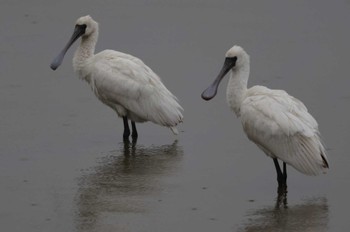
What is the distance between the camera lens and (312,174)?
10.2 metres

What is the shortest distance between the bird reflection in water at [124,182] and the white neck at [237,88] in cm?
80

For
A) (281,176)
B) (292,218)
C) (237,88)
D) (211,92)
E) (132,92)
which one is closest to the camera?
(292,218)

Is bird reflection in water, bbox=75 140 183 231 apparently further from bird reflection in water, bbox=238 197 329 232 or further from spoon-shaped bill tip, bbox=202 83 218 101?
bird reflection in water, bbox=238 197 329 232

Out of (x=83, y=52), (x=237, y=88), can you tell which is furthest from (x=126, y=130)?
(x=237, y=88)

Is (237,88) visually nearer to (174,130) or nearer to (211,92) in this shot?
(211,92)

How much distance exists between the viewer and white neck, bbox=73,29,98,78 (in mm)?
13008

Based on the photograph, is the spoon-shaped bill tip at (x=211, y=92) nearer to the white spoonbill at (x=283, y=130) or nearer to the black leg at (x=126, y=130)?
the white spoonbill at (x=283, y=130)

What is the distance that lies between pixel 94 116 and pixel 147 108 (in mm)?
923

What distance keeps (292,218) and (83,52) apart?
173 inches

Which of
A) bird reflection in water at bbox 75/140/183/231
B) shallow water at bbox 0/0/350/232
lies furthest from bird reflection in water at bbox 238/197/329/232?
bird reflection in water at bbox 75/140/183/231

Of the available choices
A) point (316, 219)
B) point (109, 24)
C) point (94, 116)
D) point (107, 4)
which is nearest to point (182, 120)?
point (94, 116)

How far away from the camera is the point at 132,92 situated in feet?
40.5

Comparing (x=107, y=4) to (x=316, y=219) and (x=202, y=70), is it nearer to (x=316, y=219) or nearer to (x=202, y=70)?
(x=202, y=70)

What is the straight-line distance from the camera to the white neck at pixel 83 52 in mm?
13008
